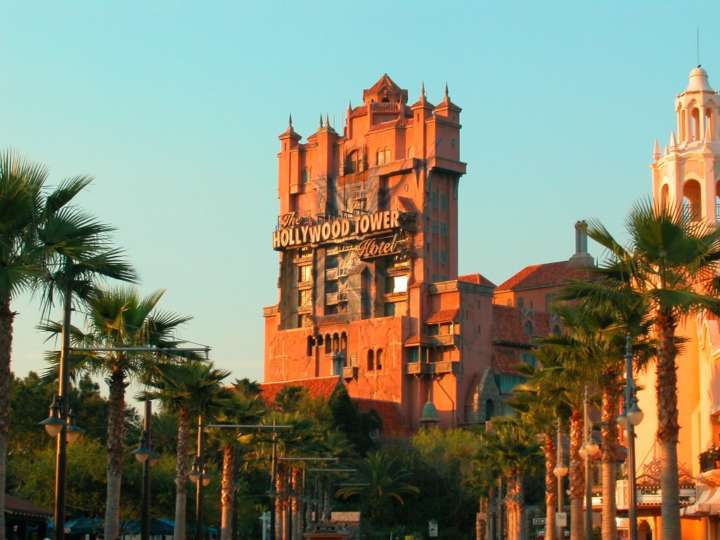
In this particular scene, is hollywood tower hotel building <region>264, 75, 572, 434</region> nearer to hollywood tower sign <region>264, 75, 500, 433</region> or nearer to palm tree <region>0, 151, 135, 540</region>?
hollywood tower sign <region>264, 75, 500, 433</region>

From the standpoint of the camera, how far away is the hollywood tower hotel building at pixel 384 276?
14312 cm

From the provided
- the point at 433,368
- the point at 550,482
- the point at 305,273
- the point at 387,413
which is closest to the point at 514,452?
the point at 550,482

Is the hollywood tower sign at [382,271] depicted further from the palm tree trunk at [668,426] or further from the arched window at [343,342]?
the palm tree trunk at [668,426]

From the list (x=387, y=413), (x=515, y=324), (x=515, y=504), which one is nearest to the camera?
(x=515, y=504)

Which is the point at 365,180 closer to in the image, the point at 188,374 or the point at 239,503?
the point at 239,503

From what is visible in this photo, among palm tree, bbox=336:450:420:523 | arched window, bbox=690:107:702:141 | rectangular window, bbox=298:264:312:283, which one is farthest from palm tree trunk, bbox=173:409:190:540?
rectangular window, bbox=298:264:312:283

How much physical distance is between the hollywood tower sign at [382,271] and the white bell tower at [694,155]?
238ft

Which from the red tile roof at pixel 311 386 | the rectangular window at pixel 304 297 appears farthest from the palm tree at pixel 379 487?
the rectangular window at pixel 304 297

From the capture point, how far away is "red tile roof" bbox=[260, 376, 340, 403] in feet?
464

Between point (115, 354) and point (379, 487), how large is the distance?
8008cm

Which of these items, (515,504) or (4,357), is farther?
(515,504)

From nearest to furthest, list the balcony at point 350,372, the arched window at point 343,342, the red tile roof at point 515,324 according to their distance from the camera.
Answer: the balcony at point 350,372
the arched window at point 343,342
the red tile roof at point 515,324

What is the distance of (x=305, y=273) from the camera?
514 feet

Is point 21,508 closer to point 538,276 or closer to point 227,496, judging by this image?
point 227,496
